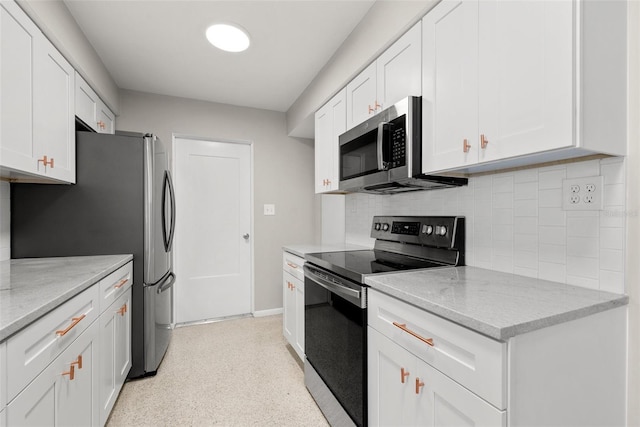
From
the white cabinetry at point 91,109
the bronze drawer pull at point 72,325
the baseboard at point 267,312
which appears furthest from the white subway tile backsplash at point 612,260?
the baseboard at point 267,312

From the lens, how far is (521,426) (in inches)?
30.5

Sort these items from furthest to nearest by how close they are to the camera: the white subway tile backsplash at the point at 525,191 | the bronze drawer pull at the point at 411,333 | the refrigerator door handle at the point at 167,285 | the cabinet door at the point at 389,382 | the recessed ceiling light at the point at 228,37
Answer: the refrigerator door handle at the point at 167,285 → the recessed ceiling light at the point at 228,37 → the white subway tile backsplash at the point at 525,191 → the cabinet door at the point at 389,382 → the bronze drawer pull at the point at 411,333

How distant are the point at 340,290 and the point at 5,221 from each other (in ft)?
6.76

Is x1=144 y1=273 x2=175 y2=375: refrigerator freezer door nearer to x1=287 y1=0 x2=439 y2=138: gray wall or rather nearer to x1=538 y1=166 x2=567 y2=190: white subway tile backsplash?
x1=287 y1=0 x2=439 y2=138: gray wall

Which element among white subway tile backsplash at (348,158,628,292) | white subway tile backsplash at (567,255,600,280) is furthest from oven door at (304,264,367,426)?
white subway tile backsplash at (567,255,600,280)

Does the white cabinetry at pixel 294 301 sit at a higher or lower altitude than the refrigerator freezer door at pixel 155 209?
lower

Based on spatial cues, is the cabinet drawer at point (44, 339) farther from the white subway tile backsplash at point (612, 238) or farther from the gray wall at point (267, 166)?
the gray wall at point (267, 166)

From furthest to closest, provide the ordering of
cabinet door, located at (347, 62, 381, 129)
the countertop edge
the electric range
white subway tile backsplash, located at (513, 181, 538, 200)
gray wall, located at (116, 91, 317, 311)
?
gray wall, located at (116, 91, 317, 311) < cabinet door, located at (347, 62, 381, 129) < the electric range < white subway tile backsplash, located at (513, 181, 538, 200) < the countertop edge

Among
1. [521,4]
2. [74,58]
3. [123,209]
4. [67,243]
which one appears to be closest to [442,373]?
[521,4]

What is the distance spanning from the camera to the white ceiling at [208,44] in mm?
1828

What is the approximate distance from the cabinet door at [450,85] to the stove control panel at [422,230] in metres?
0.36

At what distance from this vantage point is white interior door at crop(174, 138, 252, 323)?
3.20 meters

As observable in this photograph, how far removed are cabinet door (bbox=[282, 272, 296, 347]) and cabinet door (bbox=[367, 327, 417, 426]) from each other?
113cm

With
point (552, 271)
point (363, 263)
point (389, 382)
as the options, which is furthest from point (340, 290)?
point (552, 271)
